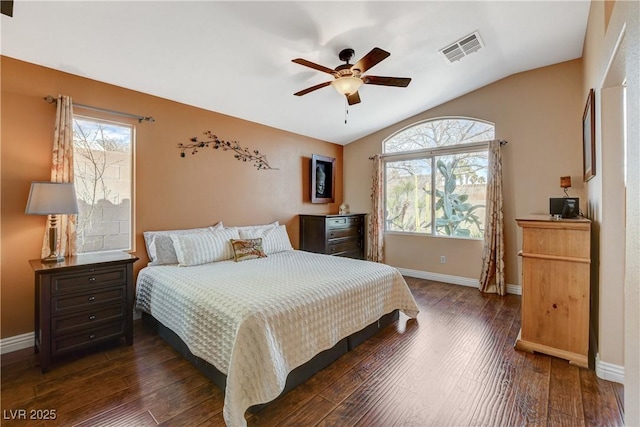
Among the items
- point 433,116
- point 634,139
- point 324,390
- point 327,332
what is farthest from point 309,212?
point 634,139

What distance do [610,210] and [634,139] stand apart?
1.48 metres

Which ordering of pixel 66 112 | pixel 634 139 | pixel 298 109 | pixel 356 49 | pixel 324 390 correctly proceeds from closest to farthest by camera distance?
pixel 634 139, pixel 324 390, pixel 66 112, pixel 356 49, pixel 298 109

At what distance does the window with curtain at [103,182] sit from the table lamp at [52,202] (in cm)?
44

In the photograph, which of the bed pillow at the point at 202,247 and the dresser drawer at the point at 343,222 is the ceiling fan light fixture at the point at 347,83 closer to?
the bed pillow at the point at 202,247

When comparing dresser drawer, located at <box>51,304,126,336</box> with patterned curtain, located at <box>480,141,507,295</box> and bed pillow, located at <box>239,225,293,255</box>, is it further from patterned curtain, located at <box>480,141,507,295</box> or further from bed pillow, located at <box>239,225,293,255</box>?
patterned curtain, located at <box>480,141,507,295</box>

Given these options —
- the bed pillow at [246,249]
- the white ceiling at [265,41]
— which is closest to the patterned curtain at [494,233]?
the white ceiling at [265,41]

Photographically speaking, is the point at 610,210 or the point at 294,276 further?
the point at 294,276

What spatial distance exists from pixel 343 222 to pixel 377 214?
72 centimetres

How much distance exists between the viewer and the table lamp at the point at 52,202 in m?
2.28

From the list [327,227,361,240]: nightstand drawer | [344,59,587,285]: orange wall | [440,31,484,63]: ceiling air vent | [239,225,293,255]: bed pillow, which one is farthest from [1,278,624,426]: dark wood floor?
[440,31,484,63]: ceiling air vent

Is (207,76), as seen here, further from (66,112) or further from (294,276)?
(294,276)

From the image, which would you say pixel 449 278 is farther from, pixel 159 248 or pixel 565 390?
pixel 159 248

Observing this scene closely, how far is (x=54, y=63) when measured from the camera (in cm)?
260

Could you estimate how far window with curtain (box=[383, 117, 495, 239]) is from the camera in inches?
175
